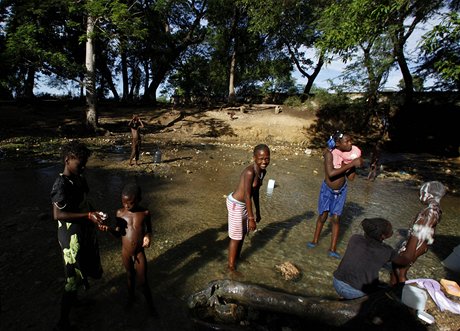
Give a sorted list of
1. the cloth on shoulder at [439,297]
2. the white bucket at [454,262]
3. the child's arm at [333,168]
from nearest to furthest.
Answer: the cloth on shoulder at [439,297]
the child's arm at [333,168]
the white bucket at [454,262]

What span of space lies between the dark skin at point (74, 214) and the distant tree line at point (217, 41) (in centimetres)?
717

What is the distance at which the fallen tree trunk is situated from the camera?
9.78 ft

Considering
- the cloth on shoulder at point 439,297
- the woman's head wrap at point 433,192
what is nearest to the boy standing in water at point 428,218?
the woman's head wrap at point 433,192

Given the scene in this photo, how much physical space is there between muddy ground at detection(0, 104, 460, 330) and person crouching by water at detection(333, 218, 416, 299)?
0.92m

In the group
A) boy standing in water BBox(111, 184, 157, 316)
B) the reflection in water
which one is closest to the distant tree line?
the reflection in water

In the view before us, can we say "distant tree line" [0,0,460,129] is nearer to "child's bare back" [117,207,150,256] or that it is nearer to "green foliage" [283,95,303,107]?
"green foliage" [283,95,303,107]

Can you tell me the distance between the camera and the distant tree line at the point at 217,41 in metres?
9.24

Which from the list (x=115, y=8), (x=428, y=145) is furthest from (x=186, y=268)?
(x=428, y=145)

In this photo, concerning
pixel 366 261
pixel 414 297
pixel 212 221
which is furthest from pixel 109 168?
pixel 414 297

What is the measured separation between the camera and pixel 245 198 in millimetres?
4121

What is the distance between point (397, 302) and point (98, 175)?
8.50 metres

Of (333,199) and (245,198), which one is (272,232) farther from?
(245,198)

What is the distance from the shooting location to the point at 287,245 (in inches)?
224

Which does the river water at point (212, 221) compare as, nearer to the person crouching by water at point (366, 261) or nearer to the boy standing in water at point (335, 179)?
the boy standing in water at point (335, 179)
